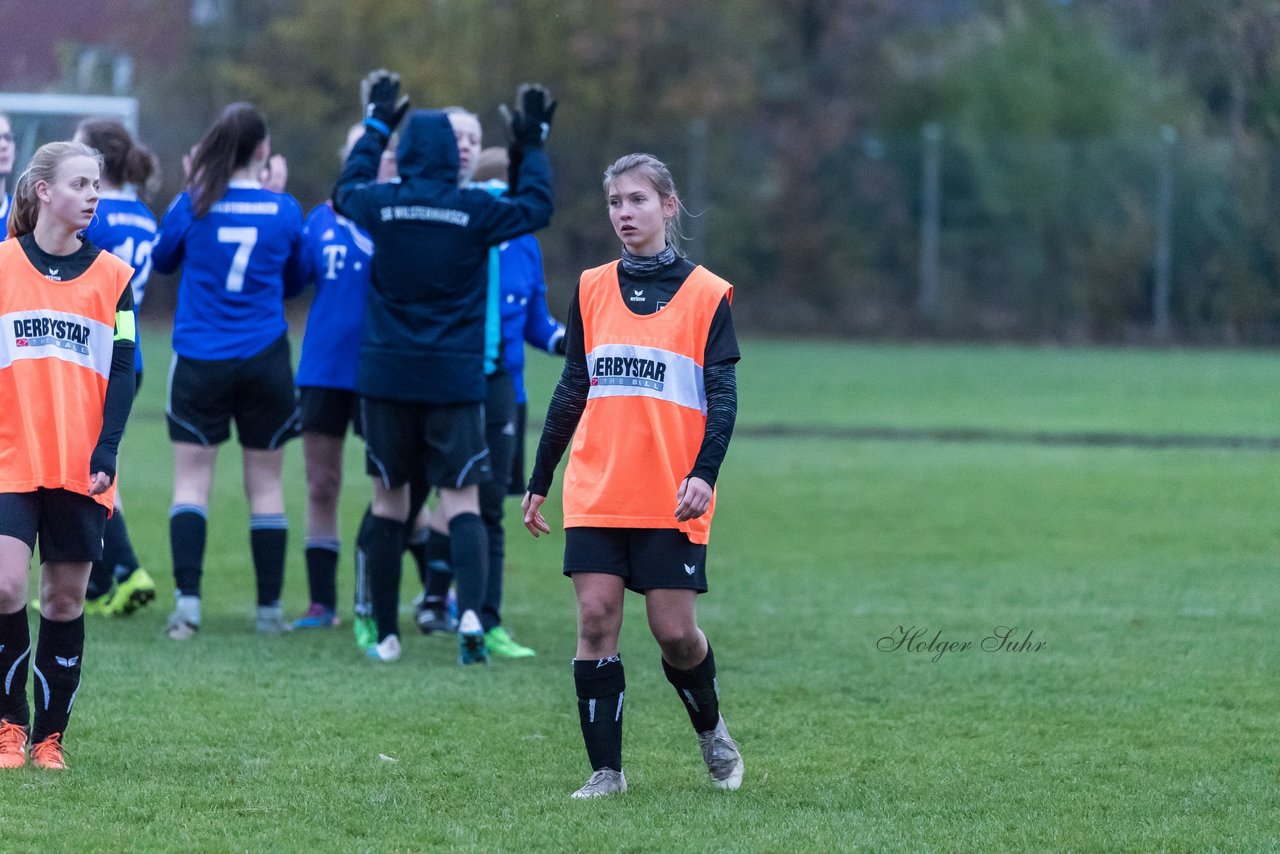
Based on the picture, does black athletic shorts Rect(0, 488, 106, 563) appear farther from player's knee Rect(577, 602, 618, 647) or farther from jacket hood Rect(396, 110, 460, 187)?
jacket hood Rect(396, 110, 460, 187)

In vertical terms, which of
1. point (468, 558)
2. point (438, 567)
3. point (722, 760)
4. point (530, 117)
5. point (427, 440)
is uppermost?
point (530, 117)

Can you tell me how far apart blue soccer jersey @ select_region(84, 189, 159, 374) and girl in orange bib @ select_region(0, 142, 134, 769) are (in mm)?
2297

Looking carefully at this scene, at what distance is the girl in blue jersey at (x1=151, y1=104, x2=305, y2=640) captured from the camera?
7418mm

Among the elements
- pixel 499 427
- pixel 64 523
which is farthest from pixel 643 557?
pixel 499 427

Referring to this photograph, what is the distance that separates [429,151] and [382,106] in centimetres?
31

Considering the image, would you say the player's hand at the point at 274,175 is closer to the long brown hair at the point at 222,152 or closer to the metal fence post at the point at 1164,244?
the long brown hair at the point at 222,152

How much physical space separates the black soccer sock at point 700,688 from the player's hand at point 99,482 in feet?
5.30

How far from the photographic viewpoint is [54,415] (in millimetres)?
4977

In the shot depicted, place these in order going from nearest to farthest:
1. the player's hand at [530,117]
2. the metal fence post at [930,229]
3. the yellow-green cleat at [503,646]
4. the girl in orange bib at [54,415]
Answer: the girl in orange bib at [54,415], the player's hand at [530,117], the yellow-green cleat at [503,646], the metal fence post at [930,229]

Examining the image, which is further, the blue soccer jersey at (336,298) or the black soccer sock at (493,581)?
the blue soccer jersey at (336,298)

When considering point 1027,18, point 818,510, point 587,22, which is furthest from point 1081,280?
point 818,510

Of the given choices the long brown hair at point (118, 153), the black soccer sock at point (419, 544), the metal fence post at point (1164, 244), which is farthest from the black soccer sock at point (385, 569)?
the metal fence post at point (1164, 244)

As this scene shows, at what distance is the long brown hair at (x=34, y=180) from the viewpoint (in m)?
5.02

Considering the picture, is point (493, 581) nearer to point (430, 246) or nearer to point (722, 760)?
point (430, 246)
